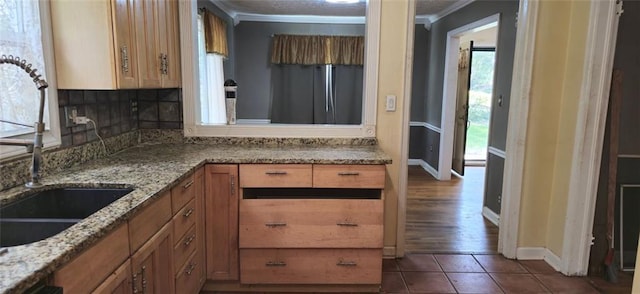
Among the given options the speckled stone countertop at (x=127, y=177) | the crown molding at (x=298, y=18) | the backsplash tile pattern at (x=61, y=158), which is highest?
the crown molding at (x=298, y=18)

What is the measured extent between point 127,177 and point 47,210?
327 mm

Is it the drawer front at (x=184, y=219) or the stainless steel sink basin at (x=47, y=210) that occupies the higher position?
the stainless steel sink basin at (x=47, y=210)

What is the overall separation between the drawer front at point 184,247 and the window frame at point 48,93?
0.75 meters

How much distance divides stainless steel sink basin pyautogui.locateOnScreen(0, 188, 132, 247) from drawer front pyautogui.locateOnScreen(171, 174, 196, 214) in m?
0.24

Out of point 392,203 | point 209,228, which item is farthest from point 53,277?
point 392,203

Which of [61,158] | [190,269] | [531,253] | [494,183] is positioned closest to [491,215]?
[494,183]

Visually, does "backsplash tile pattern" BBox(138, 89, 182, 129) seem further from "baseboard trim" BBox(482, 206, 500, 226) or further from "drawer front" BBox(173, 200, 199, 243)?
"baseboard trim" BBox(482, 206, 500, 226)

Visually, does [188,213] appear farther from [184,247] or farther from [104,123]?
[104,123]

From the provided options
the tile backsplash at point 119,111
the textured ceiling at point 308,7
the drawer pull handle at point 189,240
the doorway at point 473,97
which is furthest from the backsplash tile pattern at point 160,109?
the doorway at point 473,97

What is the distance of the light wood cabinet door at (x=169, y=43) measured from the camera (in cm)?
249

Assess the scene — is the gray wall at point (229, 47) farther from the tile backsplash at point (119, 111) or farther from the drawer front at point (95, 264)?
the drawer front at point (95, 264)

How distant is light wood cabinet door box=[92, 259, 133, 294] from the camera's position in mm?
1307

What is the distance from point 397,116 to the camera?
2859 mm

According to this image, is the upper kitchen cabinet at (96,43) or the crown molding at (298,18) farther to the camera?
the crown molding at (298,18)
